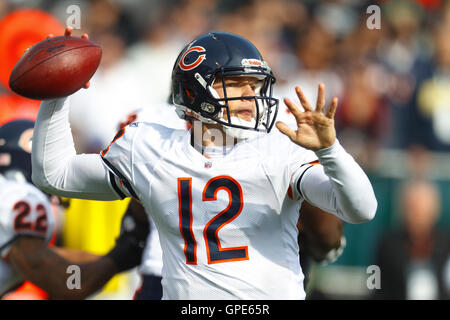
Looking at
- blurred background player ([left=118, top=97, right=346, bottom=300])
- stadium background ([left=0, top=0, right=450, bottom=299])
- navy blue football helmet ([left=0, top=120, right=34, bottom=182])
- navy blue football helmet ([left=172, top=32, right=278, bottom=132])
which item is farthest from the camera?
stadium background ([left=0, top=0, right=450, bottom=299])

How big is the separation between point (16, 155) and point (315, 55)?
4255mm

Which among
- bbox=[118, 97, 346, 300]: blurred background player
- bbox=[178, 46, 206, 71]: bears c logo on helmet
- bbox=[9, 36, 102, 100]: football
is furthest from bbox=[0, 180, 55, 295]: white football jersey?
bbox=[178, 46, 206, 71]: bears c logo on helmet

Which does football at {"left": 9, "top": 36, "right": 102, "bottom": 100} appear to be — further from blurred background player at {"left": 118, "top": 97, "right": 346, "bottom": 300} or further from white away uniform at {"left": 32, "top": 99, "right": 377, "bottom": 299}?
blurred background player at {"left": 118, "top": 97, "right": 346, "bottom": 300}

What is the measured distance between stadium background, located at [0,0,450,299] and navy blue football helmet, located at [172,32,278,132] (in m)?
2.76

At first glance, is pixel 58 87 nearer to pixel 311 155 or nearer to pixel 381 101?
pixel 311 155

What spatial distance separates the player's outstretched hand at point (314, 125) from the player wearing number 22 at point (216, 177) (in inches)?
0.5

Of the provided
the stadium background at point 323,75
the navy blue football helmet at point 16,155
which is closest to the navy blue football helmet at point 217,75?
the navy blue football helmet at point 16,155

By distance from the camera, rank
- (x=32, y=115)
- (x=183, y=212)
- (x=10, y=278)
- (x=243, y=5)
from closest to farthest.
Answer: (x=183, y=212), (x=10, y=278), (x=32, y=115), (x=243, y=5)

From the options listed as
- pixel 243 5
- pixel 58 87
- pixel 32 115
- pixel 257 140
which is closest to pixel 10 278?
pixel 58 87

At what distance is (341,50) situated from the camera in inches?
308

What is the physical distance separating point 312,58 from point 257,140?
15.4ft

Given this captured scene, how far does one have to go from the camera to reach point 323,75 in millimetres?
7445

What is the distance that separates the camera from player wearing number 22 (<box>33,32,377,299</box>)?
2.89m

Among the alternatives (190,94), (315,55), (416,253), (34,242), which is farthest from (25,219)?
(315,55)
